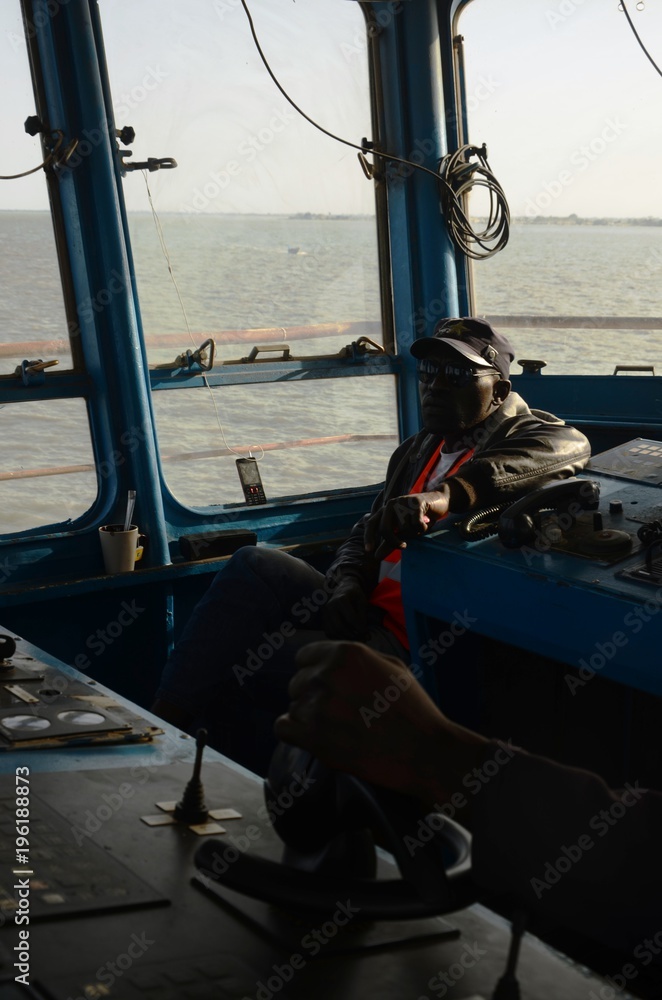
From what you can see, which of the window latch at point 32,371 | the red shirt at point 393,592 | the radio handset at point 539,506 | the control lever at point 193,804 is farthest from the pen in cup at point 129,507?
the control lever at point 193,804

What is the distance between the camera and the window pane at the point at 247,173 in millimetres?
3318

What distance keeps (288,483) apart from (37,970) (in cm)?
293

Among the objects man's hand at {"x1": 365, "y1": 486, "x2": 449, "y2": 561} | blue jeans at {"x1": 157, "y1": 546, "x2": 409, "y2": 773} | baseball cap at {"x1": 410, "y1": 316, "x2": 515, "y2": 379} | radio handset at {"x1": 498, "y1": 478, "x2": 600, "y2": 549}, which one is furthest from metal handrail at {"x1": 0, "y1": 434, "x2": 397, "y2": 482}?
radio handset at {"x1": 498, "y1": 478, "x2": 600, "y2": 549}

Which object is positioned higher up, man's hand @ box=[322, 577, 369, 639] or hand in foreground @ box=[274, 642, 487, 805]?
hand in foreground @ box=[274, 642, 487, 805]

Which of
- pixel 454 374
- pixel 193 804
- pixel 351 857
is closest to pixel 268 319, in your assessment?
pixel 454 374

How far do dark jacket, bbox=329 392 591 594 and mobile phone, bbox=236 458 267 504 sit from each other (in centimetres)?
63

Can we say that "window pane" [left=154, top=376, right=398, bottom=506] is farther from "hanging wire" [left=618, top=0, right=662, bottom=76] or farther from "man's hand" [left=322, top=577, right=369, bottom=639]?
"hanging wire" [left=618, top=0, right=662, bottom=76]

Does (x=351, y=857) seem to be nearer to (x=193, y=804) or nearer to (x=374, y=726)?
(x=374, y=726)

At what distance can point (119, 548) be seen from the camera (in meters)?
3.28

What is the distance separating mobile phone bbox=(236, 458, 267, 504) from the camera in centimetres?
368

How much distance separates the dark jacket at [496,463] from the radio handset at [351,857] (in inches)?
61.8

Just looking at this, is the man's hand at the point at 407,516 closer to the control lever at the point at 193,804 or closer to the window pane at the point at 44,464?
the window pane at the point at 44,464

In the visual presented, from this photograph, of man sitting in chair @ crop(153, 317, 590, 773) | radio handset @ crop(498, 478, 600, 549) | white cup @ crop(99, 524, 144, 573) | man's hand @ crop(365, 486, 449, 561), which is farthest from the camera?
white cup @ crop(99, 524, 144, 573)

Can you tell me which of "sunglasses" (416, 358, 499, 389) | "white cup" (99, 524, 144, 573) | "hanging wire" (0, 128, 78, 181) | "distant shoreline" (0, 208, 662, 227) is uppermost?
"hanging wire" (0, 128, 78, 181)
